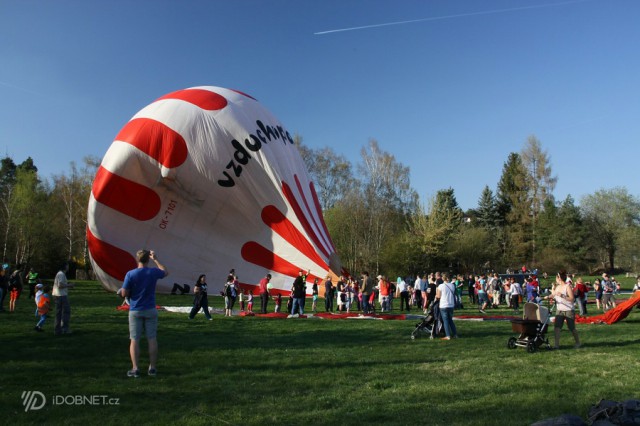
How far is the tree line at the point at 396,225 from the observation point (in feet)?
138


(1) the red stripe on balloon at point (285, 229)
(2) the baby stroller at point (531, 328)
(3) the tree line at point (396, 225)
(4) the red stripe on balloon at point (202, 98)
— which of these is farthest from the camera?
(3) the tree line at point (396, 225)

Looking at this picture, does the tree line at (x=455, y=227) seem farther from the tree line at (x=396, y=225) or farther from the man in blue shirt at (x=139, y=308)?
the man in blue shirt at (x=139, y=308)

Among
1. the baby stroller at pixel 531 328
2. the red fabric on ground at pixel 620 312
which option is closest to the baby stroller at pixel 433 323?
the baby stroller at pixel 531 328

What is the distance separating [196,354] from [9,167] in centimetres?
6690

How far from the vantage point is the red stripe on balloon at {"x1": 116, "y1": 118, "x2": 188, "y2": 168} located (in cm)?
1773

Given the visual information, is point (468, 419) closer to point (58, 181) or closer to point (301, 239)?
point (301, 239)

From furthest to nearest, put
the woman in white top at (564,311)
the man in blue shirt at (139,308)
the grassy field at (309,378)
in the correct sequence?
the woman in white top at (564,311) → the man in blue shirt at (139,308) → the grassy field at (309,378)

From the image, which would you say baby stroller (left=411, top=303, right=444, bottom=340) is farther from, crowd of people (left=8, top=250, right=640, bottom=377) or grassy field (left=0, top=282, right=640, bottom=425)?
grassy field (left=0, top=282, right=640, bottom=425)

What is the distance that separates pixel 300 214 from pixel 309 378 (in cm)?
1294

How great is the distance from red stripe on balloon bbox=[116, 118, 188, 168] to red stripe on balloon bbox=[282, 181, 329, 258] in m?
3.96

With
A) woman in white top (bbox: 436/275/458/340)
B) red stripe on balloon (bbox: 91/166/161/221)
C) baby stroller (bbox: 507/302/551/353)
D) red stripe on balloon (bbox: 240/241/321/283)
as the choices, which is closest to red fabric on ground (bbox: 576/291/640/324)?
baby stroller (bbox: 507/302/551/353)

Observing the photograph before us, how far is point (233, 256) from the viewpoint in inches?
757

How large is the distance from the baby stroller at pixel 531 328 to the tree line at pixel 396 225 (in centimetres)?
3205

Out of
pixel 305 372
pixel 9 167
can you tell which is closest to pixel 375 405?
pixel 305 372
